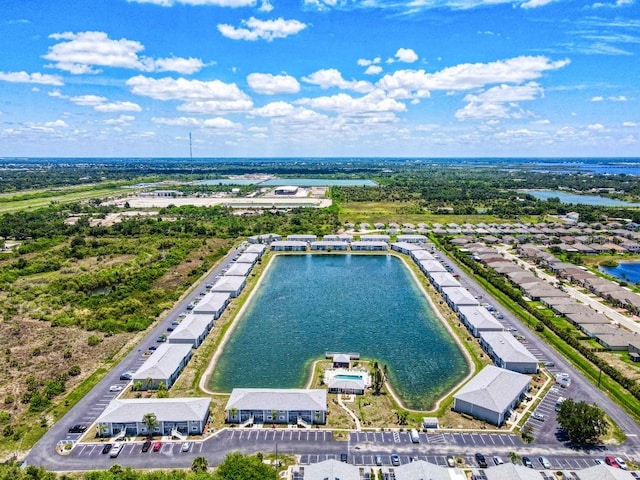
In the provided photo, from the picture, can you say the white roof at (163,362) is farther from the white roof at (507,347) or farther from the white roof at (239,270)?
the white roof at (507,347)

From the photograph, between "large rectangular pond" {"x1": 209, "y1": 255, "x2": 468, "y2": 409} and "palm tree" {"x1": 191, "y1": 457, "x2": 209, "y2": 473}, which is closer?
"palm tree" {"x1": 191, "y1": 457, "x2": 209, "y2": 473}

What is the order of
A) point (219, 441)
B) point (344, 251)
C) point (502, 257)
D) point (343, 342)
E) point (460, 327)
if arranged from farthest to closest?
point (344, 251) < point (502, 257) < point (460, 327) < point (343, 342) < point (219, 441)

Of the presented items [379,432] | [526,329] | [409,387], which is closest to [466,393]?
[409,387]

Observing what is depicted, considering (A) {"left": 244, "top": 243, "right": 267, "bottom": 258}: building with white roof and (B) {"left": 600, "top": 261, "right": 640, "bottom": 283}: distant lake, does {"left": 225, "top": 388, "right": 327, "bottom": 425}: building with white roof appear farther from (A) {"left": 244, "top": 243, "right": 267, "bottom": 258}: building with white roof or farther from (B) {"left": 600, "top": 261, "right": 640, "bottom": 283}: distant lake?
(B) {"left": 600, "top": 261, "right": 640, "bottom": 283}: distant lake

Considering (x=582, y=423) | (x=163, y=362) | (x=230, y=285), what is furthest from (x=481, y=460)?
(x=230, y=285)

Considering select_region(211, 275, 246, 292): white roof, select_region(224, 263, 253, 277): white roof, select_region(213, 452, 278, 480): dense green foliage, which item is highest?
select_region(224, 263, 253, 277): white roof

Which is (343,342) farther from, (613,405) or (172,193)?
(172,193)

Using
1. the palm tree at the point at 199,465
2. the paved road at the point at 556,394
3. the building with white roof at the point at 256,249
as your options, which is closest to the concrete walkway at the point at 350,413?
the palm tree at the point at 199,465

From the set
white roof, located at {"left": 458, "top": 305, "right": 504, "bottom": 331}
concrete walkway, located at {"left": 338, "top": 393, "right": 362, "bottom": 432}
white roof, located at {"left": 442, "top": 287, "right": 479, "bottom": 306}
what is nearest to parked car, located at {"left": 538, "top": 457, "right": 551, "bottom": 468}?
concrete walkway, located at {"left": 338, "top": 393, "right": 362, "bottom": 432}
